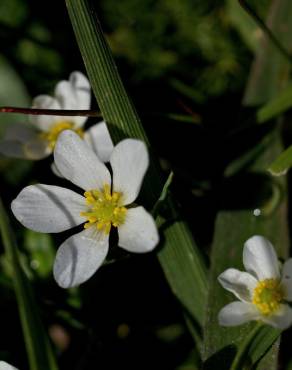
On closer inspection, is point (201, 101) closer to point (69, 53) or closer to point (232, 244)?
point (69, 53)

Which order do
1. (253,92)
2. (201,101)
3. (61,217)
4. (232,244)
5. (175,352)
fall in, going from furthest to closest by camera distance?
1. (201,101)
2. (253,92)
3. (175,352)
4. (232,244)
5. (61,217)

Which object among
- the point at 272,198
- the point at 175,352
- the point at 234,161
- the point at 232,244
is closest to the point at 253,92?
the point at 234,161

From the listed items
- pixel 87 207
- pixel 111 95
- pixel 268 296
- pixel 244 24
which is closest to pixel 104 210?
pixel 87 207

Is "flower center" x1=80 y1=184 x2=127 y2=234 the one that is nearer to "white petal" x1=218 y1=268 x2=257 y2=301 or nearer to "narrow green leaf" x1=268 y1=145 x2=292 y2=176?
"white petal" x1=218 y1=268 x2=257 y2=301

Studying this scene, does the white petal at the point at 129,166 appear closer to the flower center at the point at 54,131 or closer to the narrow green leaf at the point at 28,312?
the narrow green leaf at the point at 28,312

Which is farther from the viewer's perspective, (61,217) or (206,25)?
(206,25)

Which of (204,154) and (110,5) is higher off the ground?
(110,5)

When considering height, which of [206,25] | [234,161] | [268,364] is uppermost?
[206,25]
